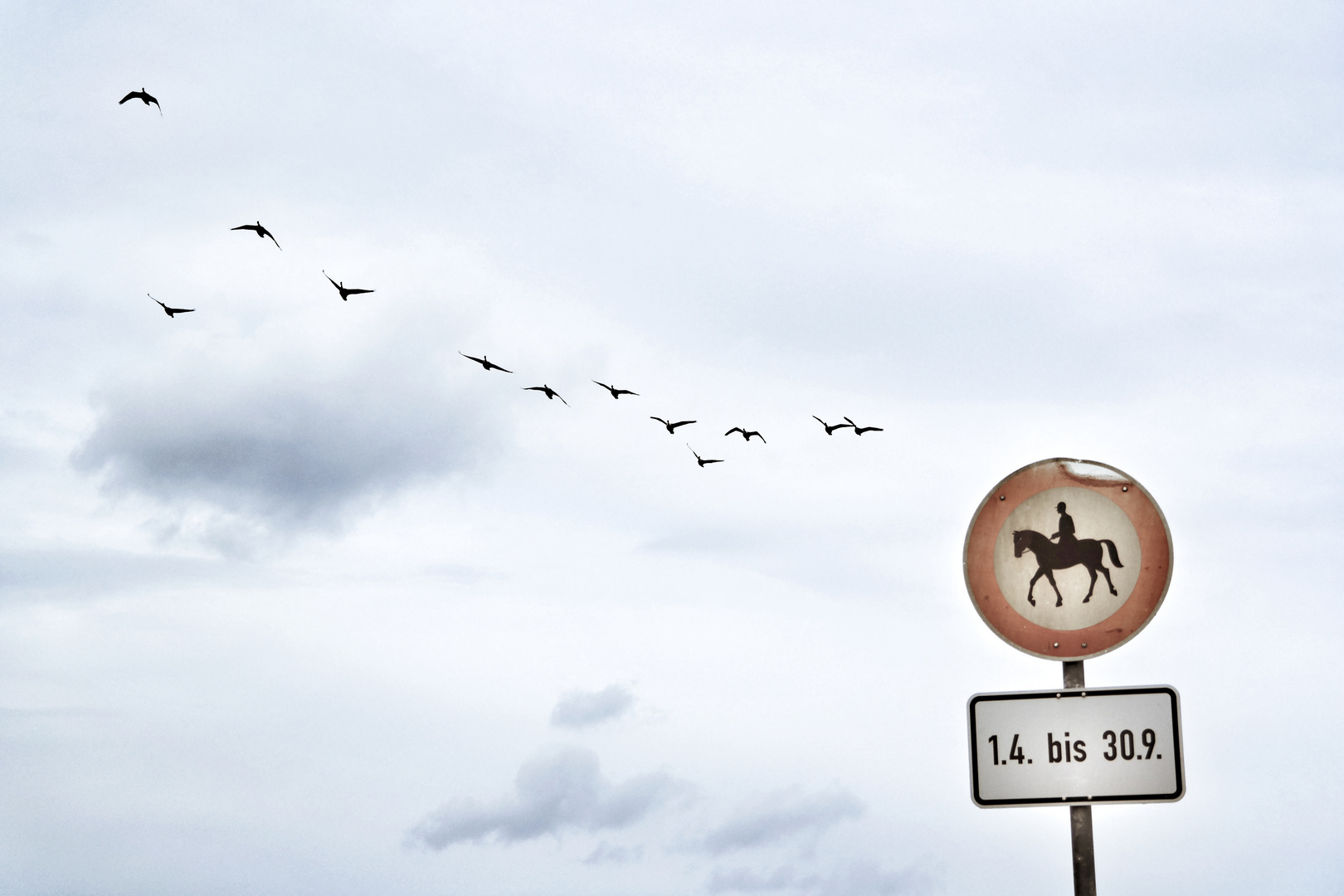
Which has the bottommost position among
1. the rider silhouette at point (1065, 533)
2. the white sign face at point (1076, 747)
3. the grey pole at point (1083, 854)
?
the grey pole at point (1083, 854)

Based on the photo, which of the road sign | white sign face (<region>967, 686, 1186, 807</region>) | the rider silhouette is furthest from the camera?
the rider silhouette

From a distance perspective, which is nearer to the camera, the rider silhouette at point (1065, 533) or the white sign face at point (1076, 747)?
the white sign face at point (1076, 747)

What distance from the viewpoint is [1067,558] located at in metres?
6.39

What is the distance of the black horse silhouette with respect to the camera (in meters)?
6.32

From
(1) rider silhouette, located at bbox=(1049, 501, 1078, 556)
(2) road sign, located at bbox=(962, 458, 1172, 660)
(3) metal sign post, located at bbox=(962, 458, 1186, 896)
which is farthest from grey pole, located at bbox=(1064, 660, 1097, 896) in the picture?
(1) rider silhouette, located at bbox=(1049, 501, 1078, 556)

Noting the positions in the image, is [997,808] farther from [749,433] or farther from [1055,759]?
[749,433]

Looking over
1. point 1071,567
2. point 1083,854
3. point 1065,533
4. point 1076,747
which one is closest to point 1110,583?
point 1071,567

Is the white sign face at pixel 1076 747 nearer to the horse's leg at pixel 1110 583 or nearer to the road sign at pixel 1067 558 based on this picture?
the road sign at pixel 1067 558

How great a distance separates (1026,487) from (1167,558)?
76 cm

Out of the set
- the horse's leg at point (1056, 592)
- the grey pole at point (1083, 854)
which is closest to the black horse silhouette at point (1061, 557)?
the horse's leg at point (1056, 592)

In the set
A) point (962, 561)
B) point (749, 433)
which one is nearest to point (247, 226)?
point (749, 433)

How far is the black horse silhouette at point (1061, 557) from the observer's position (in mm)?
6316

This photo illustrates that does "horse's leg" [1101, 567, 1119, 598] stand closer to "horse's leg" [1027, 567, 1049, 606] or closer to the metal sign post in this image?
the metal sign post

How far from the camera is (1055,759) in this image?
6066mm
